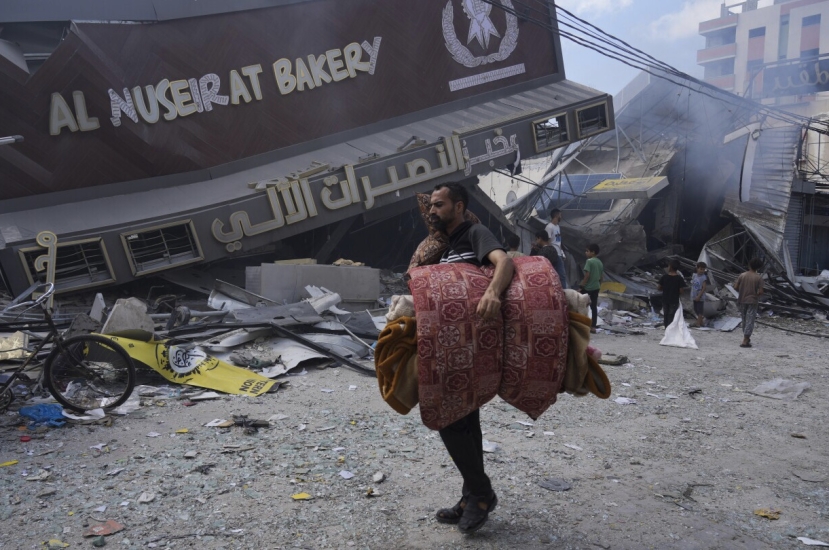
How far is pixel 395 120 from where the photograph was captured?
47.4ft

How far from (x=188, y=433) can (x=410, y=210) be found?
10491 millimetres

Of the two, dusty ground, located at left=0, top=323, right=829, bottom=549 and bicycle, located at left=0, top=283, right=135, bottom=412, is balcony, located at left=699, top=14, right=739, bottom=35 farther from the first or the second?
bicycle, located at left=0, top=283, right=135, bottom=412

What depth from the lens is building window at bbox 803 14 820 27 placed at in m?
48.4

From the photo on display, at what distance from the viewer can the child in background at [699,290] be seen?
12.2 metres

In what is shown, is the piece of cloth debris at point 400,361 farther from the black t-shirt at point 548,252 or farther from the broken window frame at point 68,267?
the broken window frame at point 68,267

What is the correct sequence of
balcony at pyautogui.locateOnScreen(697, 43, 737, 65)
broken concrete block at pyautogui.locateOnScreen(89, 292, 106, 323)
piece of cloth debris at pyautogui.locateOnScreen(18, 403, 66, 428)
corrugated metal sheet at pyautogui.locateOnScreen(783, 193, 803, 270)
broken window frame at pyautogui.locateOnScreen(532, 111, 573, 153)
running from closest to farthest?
1. piece of cloth debris at pyautogui.locateOnScreen(18, 403, 66, 428)
2. broken concrete block at pyautogui.locateOnScreen(89, 292, 106, 323)
3. broken window frame at pyautogui.locateOnScreen(532, 111, 573, 153)
4. corrugated metal sheet at pyautogui.locateOnScreen(783, 193, 803, 270)
5. balcony at pyautogui.locateOnScreen(697, 43, 737, 65)

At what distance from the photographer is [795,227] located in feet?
68.5

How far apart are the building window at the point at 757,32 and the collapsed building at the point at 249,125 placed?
1779 inches

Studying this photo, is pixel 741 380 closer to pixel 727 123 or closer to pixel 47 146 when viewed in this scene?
pixel 47 146

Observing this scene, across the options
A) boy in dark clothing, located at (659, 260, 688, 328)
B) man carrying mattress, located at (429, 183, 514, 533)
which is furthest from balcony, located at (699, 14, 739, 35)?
man carrying mattress, located at (429, 183, 514, 533)

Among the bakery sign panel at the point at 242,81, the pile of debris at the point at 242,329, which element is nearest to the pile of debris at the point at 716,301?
the pile of debris at the point at 242,329

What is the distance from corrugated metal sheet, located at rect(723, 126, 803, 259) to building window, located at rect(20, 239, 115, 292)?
14.3 metres

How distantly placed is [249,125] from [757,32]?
174ft

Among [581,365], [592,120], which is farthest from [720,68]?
[581,365]
